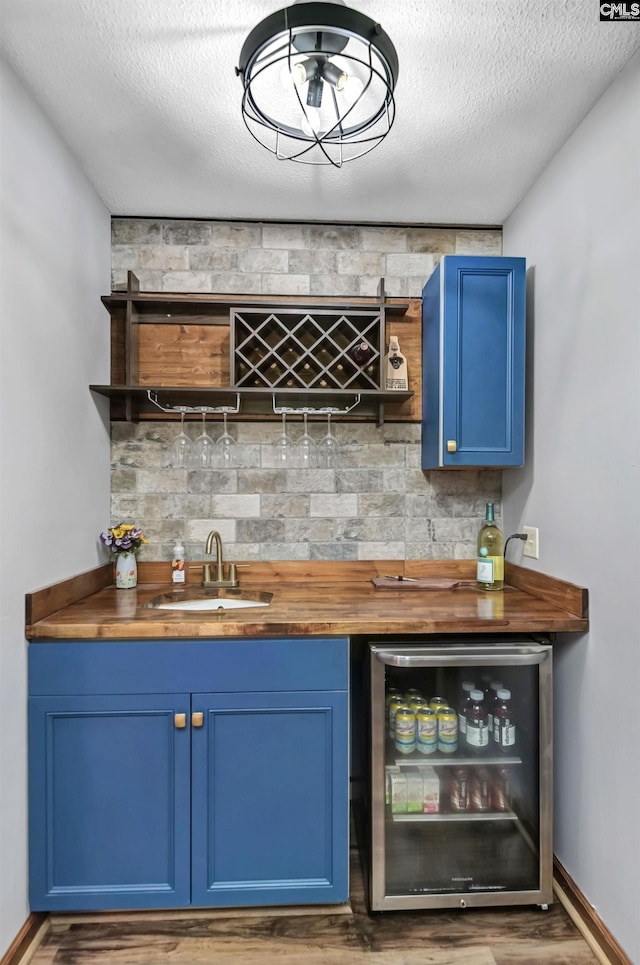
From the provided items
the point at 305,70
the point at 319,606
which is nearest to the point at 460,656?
the point at 319,606

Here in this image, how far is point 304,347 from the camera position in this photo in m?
2.18

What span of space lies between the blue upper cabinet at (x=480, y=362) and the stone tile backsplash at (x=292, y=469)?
1.13 feet

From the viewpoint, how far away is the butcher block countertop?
160 centimetres

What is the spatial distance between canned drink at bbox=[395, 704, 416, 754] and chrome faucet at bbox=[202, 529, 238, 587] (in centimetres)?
89

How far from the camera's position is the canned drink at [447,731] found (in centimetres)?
172

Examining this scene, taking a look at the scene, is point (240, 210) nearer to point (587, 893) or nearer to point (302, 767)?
point (302, 767)

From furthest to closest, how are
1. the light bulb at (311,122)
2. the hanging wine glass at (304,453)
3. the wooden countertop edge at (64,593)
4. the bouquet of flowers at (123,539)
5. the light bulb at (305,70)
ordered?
the hanging wine glass at (304,453) < the bouquet of flowers at (123,539) < the wooden countertop edge at (64,593) < the light bulb at (311,122) < the light bulb at (305,70)

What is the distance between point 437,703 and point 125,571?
135 cm

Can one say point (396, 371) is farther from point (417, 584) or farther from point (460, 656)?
point (460, 656)

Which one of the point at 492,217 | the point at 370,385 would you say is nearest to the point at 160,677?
the point at 370,385

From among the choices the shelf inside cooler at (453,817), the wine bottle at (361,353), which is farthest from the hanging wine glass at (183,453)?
the shelf inside cooler at (453,817)

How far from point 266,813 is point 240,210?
7.63 ft

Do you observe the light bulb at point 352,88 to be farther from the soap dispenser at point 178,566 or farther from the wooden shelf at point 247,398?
the soap dispenser at point 178,566

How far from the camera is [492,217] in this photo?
2307 mm
